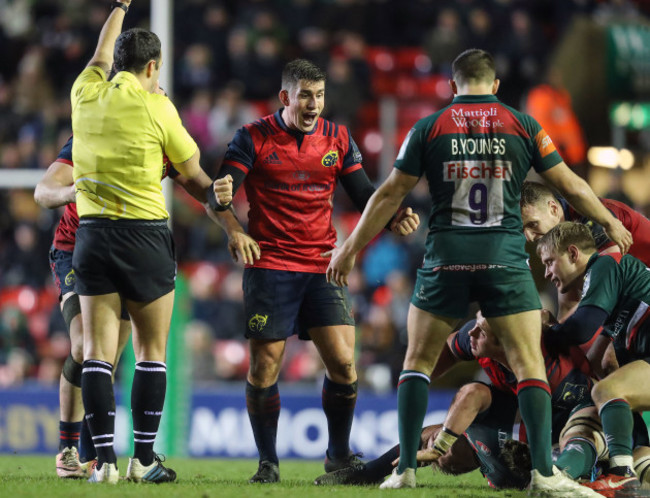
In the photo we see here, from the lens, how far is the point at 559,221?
233 inches

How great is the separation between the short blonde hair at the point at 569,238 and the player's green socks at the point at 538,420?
1.02 m

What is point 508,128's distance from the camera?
482cm

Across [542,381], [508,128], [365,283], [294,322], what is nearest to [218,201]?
[294,322]

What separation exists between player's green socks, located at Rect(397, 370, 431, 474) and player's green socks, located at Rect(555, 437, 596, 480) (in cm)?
73

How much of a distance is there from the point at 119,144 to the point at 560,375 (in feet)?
8.65

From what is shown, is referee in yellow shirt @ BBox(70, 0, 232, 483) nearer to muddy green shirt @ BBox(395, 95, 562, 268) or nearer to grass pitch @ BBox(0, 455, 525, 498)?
grass pitch @ BBox(0, 455, 525, 498)

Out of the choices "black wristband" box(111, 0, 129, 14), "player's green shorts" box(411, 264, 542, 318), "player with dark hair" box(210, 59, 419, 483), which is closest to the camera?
"player's green shorts" box(411, 264, 542, 318)

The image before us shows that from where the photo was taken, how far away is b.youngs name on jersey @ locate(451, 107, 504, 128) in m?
4.82

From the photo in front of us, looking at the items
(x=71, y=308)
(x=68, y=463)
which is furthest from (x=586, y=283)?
(x=68, y=463)

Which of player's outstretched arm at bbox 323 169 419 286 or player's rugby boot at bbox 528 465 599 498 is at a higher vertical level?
player's outstretched arm at bbox 323 169 419 286

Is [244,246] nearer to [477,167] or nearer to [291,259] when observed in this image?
[291,259]

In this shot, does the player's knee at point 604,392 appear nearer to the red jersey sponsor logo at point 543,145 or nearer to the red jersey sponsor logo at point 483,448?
the red jersey sponsor logo at point 483,448

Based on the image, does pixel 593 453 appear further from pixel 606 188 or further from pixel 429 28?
pixel 429 28

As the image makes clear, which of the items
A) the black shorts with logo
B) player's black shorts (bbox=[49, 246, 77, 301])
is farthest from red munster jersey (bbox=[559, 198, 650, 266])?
player's black shorts (bbox=[49, 246, 77, 301])
